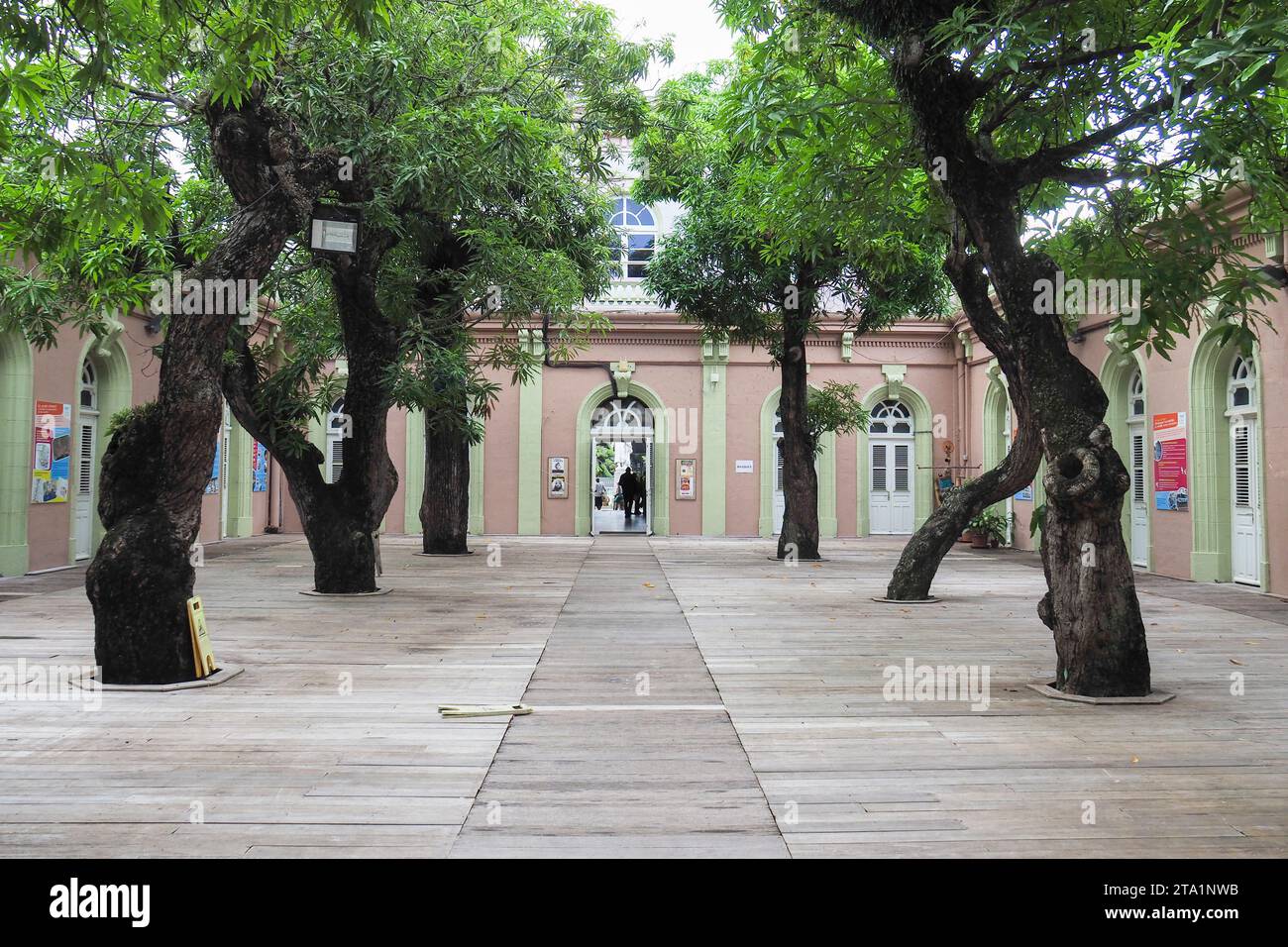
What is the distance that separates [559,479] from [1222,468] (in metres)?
14.0

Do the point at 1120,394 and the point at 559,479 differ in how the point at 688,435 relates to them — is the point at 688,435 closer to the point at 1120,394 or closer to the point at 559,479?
the point at 559,479

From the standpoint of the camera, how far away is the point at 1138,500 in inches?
649

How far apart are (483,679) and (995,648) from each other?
4.16 m

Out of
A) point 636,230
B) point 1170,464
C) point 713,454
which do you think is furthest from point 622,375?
point 1170,464

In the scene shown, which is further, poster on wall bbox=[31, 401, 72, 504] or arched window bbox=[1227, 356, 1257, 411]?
poster on wall bbox=[31, 401, 72, 504]

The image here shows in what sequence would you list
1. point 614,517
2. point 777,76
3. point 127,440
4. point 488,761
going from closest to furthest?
point 488,761, point 127,440, point 777,76, point 614,517

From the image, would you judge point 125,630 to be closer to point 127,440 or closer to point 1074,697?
point 127,440

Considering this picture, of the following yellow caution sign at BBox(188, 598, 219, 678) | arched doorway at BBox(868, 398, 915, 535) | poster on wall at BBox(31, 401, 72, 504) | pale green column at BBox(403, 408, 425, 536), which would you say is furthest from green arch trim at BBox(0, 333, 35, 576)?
arched doorway at BBox(868, 398, 915, 535)

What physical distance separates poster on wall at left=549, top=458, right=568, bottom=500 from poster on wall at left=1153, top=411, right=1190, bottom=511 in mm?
12778

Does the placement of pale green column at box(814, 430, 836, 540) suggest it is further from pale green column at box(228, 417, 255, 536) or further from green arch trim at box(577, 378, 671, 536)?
pale green column at box(228, 417, 255, 536)

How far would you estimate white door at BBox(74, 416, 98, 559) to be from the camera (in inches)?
605

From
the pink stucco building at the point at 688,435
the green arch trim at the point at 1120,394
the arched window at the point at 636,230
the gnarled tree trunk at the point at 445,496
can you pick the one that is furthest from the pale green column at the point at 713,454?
the green arch trim at the point at 1120,394

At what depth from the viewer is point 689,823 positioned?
384 cm

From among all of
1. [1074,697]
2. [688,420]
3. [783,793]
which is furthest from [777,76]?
[688,420]
